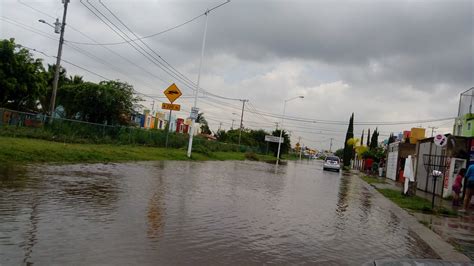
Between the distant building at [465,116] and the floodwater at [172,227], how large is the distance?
42.5 feet

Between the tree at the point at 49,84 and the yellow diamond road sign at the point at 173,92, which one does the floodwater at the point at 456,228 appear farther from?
the tree at the point at 49,84

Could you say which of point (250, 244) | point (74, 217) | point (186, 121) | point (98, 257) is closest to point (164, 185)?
point (74, 217)

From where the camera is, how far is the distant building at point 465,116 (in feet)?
78.6

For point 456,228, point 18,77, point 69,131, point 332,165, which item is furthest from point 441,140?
point 18,77

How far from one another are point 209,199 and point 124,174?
557 cm

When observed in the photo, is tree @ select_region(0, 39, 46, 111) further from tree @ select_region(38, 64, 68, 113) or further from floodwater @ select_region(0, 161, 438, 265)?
floodwater @ select_region(0, 161, 438, 265)

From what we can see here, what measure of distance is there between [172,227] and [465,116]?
22.3m

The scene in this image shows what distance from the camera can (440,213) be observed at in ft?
47.0

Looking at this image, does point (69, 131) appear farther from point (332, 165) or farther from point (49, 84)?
point (332, 165)

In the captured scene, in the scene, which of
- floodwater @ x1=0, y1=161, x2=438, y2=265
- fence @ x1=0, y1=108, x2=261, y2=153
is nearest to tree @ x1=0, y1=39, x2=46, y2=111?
fence @ x1=0, y1=108, x2=261, y2=153

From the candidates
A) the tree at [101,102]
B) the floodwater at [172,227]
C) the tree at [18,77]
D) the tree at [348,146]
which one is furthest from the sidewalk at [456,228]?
the tree at [348,146]

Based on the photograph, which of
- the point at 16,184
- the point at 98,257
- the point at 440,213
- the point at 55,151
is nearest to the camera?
the point at 98,257

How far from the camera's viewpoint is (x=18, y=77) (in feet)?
126

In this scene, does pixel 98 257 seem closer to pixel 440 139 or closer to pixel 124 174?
pixel 124 174
